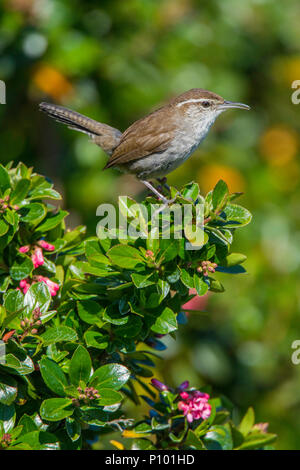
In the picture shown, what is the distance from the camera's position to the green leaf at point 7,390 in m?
2.13

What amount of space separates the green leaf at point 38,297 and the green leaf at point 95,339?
0.60ft

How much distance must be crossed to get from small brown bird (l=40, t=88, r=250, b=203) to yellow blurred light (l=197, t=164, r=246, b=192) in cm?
192

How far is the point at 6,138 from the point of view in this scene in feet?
20.8

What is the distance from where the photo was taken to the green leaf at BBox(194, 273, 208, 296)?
2229 mm

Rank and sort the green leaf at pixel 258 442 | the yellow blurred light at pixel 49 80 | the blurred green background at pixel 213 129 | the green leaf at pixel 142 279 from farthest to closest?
the yellow blurred light at pixel 49 80 → the blurred green background at pixel 213 129 → the green leaf at pixel 258 442 → the green leaf at pixel 142 279

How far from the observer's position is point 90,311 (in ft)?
7.73

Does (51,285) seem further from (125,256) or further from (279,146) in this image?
(279,146)

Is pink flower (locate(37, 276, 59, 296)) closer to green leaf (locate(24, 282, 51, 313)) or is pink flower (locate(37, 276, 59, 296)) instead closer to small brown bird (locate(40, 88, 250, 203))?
green leaf (locate(24, 282, 51, 313))

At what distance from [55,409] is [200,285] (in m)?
0.66

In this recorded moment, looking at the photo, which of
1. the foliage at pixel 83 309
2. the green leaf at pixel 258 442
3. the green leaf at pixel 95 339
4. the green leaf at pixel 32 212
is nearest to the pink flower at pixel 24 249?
the foliage at pixel 83 309

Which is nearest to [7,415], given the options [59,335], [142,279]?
[59,335]

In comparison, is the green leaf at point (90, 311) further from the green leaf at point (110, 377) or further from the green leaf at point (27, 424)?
the green leaf at point (27, 424)
